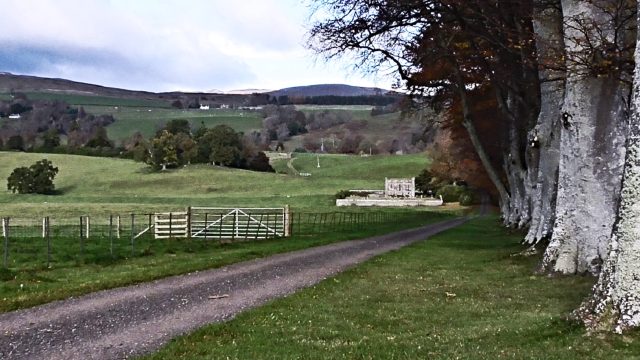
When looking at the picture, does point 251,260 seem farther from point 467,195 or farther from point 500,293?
point 467,195

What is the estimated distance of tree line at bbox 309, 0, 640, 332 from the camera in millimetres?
9086

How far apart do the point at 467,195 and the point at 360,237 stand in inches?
2381

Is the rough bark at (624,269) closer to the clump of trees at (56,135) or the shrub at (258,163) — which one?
the shrub at (258,163)

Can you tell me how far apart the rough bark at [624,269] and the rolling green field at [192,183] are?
69.6 meters

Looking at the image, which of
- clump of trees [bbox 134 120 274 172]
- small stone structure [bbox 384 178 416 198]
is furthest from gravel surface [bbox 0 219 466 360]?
clump of trees [bbox 134 120 274 172]

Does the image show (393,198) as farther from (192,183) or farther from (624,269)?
(624,269)

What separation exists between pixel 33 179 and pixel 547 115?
9099cm

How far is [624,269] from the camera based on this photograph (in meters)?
8.74

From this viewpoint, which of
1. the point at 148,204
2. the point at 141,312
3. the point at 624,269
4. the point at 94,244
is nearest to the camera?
the point at 624,269

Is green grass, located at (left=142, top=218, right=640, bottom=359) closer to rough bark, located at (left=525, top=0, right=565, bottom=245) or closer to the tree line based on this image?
the tree line

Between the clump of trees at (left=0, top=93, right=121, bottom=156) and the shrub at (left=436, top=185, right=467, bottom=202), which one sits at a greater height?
the clump of trees at (left=0, top=93, right=121, bottom=156)

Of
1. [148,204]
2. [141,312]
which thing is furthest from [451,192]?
[141,312]

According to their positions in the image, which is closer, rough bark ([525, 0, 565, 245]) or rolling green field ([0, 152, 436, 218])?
rough bark ([525, 0, 565, 245])

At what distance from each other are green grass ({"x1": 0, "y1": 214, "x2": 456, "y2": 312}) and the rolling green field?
49.0 meters
